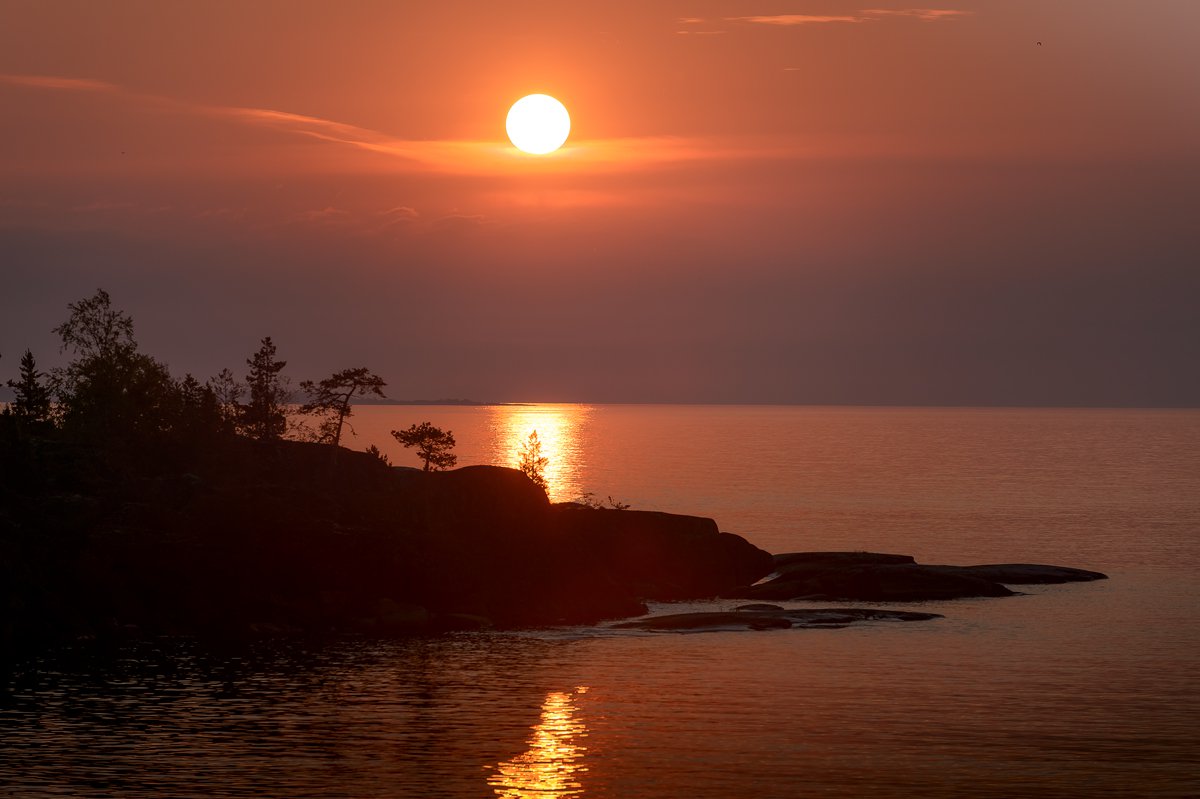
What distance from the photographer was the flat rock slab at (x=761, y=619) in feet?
248

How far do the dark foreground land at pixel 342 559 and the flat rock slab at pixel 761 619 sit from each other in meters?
0.23

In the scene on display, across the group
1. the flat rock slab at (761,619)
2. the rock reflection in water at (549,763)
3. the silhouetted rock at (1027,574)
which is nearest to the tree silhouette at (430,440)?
the flat rock slab at (761,619)

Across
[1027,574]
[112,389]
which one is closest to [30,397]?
[112,389]

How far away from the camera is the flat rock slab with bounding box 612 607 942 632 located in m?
75.6

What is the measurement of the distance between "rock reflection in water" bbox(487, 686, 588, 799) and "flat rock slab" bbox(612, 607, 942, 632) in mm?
19968

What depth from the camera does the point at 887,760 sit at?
4762cm

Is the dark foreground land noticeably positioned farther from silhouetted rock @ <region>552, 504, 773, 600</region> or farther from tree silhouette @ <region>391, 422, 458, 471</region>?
tree silhouette @ <region>391, 422, 458, 471</region>

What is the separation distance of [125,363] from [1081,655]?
7888 centimetres

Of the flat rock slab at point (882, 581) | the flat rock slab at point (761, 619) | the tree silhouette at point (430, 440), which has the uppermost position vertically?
the tree silhouette at point (430, 440)

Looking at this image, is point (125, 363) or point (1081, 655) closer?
point (1081, 655)

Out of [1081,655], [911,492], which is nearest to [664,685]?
[1081,655]

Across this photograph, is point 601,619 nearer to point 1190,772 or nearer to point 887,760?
point 887,760

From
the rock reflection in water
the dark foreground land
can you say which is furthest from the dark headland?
the rock reflection in water

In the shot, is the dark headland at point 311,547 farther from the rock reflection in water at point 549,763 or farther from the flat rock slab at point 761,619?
the rock reflection in water at point 549,763
